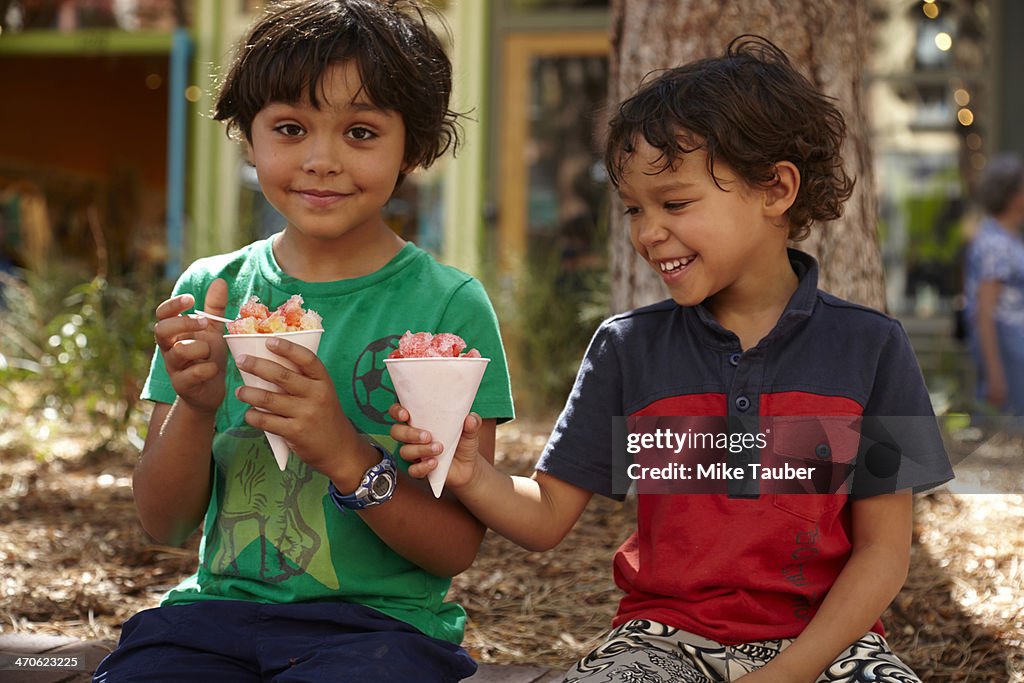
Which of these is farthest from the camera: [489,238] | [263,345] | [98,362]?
[489,238]

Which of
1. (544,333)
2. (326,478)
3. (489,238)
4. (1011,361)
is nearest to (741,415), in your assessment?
(326,478)

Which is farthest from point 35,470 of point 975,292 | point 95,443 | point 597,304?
point 975,292

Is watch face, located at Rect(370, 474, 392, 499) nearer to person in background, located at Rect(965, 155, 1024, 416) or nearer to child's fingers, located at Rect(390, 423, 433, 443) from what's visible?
child's fingers, located at Rect(390, 423, 433, 443)

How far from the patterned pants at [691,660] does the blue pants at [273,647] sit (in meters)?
0.27

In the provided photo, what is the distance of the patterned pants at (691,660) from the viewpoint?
77.4 inches

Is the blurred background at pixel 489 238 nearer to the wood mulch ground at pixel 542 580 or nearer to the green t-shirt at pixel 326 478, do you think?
the wood mulch ground at pixel 542 580

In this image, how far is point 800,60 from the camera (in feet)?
11.3

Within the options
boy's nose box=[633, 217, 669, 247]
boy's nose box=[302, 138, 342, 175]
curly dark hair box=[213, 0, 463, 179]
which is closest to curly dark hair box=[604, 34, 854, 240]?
boy's nose box=[633, 217, 669, 247]

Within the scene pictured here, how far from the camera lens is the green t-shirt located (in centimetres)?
208

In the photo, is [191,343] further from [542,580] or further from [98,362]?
[98,362]

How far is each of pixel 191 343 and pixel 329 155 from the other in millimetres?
433

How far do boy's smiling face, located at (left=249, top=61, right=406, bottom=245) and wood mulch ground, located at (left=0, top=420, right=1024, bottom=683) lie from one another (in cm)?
127

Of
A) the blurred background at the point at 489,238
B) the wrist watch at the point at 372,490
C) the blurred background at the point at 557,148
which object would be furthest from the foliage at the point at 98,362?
the wrist watch at the point at 372,490

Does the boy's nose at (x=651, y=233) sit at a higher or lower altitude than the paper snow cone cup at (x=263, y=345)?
higher
